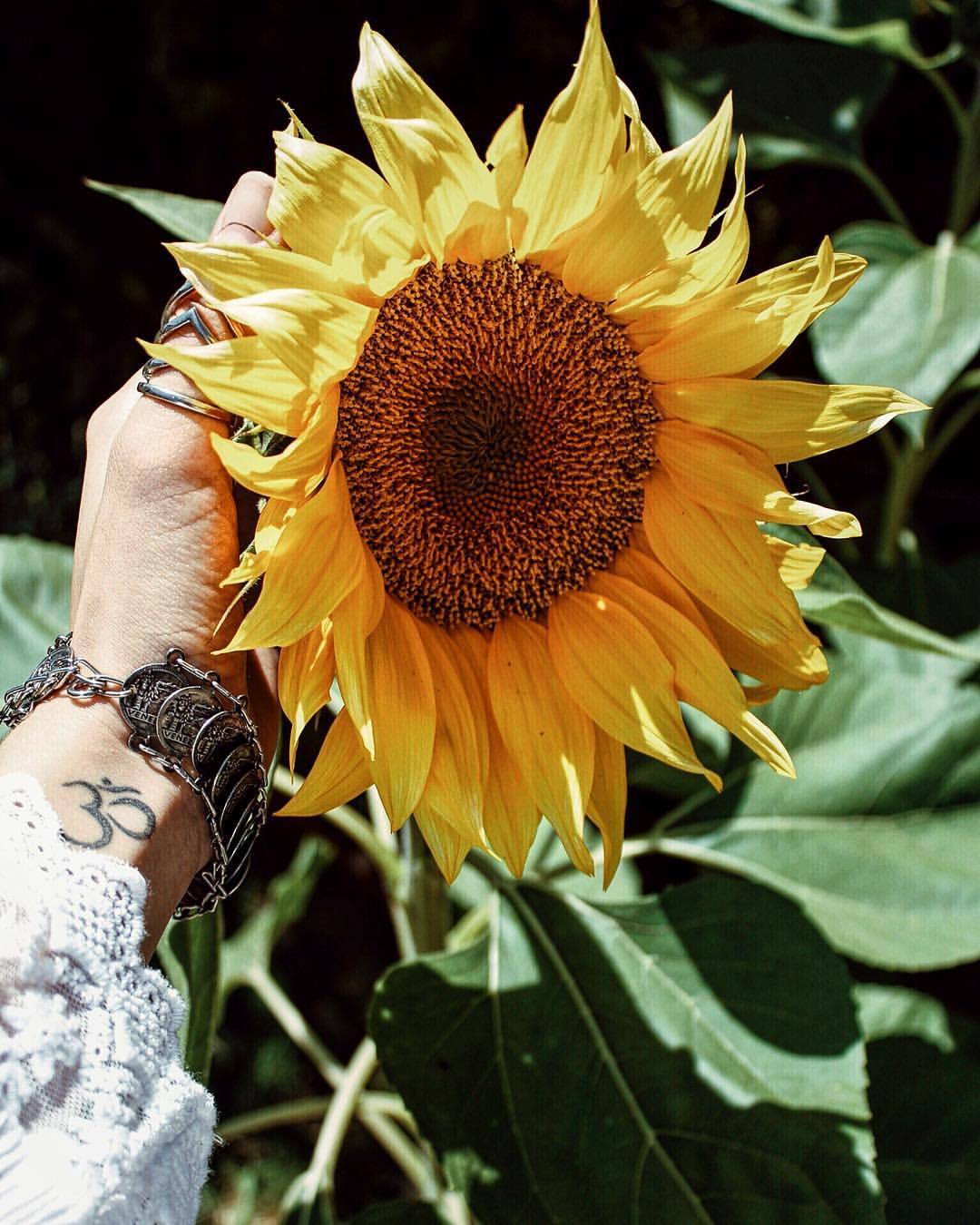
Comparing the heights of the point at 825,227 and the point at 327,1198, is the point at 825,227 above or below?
above

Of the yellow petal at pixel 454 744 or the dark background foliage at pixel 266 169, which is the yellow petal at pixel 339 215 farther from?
the dark background foliage at pixel 266 169

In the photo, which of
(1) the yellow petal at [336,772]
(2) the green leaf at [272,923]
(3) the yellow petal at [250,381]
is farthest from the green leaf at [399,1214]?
(3) the yellow petal at [250,381]

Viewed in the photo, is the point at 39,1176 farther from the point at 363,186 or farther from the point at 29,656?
the point at 29,656

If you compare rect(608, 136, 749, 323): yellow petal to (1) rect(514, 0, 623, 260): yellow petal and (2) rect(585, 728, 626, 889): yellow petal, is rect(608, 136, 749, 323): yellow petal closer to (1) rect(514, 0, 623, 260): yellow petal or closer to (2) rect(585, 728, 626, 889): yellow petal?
(1) rect(514, 0, 623, 260): yellow petal

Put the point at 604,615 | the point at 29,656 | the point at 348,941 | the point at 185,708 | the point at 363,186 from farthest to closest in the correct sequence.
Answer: the point at 348,941
the point at 29,656
the point at 604,615
the point at 185,708
the point at 363,186

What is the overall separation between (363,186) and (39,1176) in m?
0.57

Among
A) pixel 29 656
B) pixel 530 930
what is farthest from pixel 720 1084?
pixel 29 656


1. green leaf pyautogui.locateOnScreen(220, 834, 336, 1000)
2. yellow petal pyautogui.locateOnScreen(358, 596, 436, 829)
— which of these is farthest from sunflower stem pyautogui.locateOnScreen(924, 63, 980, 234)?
green leaf pyautogui.locateOnScreen(220, 834, 336, 1000)

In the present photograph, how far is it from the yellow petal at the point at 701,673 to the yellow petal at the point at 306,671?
0.81 ft

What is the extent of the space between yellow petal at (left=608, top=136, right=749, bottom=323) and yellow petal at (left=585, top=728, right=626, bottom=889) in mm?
314

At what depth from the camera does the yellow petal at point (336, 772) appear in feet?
2.73

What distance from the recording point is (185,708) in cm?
85

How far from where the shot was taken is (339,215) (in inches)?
29.5

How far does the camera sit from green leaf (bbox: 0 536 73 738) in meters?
1.39
